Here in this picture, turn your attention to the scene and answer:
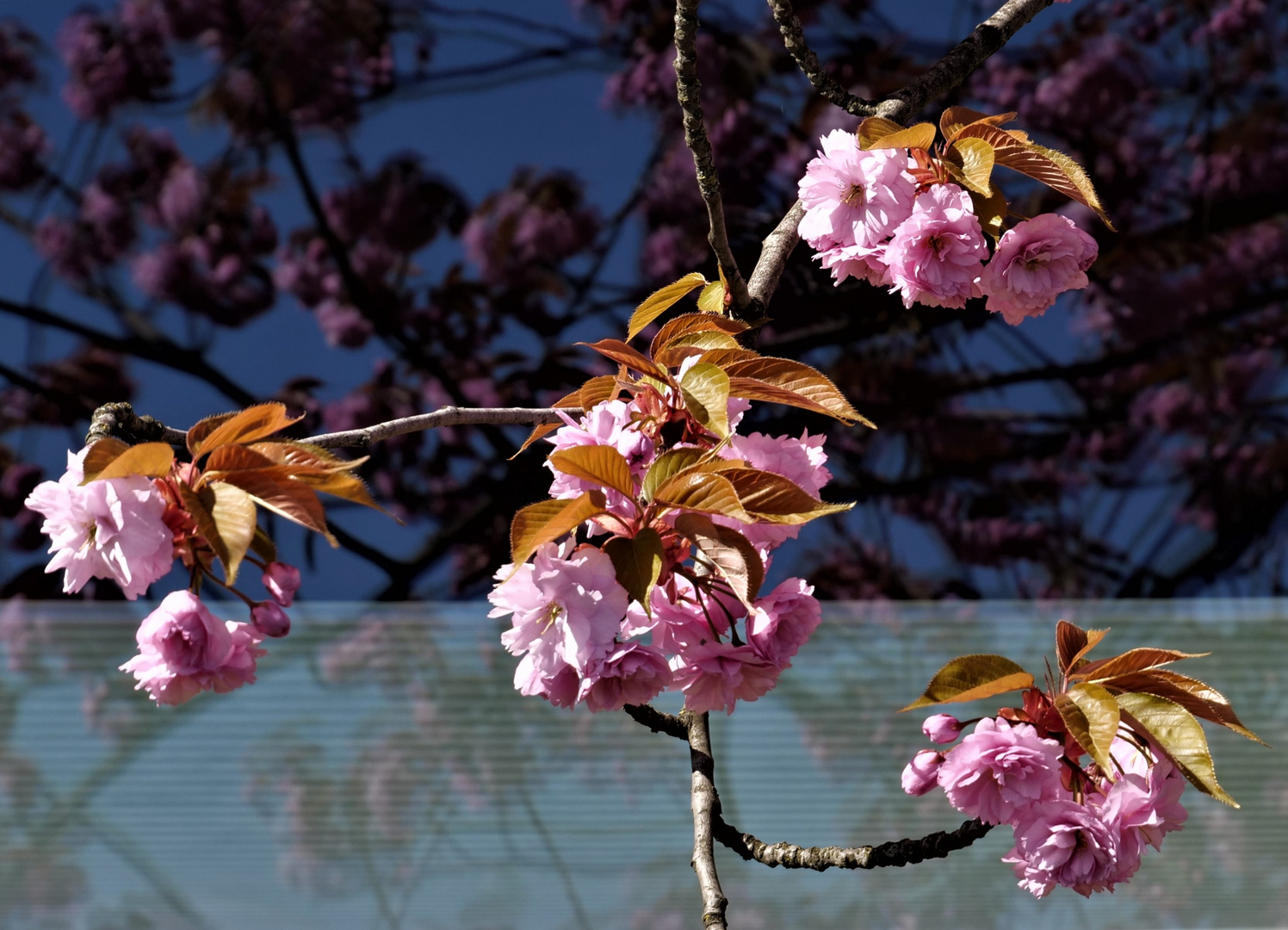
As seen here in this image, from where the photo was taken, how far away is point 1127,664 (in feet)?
1.59

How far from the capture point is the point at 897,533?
210 cm

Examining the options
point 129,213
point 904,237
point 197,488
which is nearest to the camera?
point 197,488

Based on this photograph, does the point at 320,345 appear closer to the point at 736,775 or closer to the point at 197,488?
the point at 736,775

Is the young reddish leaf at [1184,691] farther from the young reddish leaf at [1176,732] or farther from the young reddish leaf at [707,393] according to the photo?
the young reddish leaf at [707,393]

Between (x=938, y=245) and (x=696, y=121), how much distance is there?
127 millimetres

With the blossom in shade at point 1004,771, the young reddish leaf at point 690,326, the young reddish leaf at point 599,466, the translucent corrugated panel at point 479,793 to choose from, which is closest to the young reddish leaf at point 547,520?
the young reddish leaf at point 599,466

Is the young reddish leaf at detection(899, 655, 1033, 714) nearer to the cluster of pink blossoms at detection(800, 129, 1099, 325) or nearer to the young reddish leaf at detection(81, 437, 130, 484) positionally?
the cluster of pink blossoms at detection(800, 129, 1099, 325)

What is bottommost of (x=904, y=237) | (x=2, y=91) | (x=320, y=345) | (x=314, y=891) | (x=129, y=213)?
(x=314, y=891)

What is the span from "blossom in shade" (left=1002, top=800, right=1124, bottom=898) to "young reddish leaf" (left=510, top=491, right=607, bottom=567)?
249mm

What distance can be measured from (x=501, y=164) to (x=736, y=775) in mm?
1193

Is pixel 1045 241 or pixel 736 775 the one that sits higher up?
pixel 1045 241

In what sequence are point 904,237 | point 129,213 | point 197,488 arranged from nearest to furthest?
point 197,488
point 904,237
point 129,213

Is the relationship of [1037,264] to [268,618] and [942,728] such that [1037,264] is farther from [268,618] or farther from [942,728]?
[268,618]

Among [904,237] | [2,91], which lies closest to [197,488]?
[904,237]
